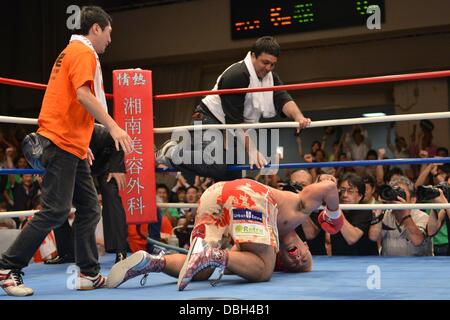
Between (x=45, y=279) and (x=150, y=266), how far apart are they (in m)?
0.54

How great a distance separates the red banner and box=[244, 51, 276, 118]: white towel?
412 millimetres

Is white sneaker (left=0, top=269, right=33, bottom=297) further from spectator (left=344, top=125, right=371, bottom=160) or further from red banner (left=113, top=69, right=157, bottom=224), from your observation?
spectator (left=344, top=125, right=371, bottom=160)

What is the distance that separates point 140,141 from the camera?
2.41m

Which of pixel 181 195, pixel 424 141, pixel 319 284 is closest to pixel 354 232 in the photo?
pixel 319 284

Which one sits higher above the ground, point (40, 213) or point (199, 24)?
point (199, 24)

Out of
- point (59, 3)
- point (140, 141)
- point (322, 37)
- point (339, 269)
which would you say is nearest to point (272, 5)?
point (322, 37)

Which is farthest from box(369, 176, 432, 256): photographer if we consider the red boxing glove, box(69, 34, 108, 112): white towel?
box(69, 34, 108, 112): white towel

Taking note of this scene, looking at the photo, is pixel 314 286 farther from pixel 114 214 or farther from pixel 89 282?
pixel 114 214

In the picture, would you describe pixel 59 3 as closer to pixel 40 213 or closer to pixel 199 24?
pixel 199 24

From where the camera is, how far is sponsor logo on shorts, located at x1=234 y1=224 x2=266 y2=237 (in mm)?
1754

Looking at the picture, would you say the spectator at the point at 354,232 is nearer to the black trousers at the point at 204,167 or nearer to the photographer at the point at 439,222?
the photographer at the point at 439,222

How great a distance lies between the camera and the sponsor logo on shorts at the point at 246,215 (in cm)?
177

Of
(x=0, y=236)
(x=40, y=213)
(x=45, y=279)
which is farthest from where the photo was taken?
(x=0, y=236)

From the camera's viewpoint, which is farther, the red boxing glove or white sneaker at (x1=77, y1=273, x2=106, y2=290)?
the red boxing glove
